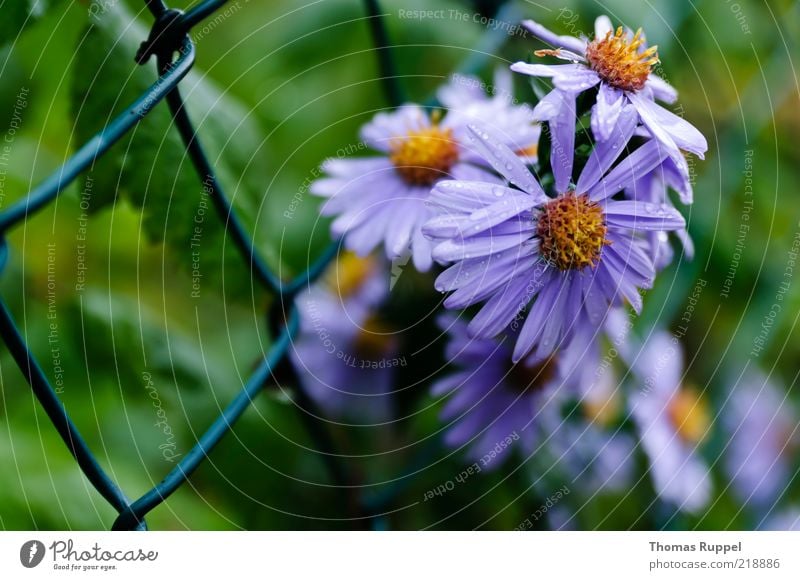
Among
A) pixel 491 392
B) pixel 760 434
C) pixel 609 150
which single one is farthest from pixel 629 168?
pixel 760 434

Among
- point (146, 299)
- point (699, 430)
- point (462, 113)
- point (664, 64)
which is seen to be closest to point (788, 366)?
point (699, 430)

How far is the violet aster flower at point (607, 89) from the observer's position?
290mm

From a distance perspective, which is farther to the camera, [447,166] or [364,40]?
[364,40]

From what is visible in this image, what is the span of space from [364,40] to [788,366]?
0.40 metres

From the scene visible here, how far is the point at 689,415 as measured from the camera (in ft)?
1.88

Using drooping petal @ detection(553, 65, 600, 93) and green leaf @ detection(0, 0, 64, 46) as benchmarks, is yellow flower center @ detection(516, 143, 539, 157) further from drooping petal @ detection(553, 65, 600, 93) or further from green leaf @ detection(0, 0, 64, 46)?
green leaf @ detection(0, 0, 64, 46)

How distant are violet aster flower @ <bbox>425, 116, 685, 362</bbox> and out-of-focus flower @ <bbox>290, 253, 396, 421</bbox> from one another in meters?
0.11

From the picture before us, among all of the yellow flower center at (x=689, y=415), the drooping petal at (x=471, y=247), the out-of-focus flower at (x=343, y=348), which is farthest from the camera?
the yellow flower center at (x=689, y=415)

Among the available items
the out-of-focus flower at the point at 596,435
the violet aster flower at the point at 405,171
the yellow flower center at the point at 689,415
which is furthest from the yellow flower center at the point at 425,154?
the yellow flower center at the point at 689,415

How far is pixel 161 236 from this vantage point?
0.36 meters

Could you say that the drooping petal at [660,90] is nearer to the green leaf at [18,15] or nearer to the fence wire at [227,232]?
the fence wire at [227,232]

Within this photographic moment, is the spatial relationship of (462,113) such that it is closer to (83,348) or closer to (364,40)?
(364,40)

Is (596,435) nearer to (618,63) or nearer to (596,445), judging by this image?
(596,445)

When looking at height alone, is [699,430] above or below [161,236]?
below
